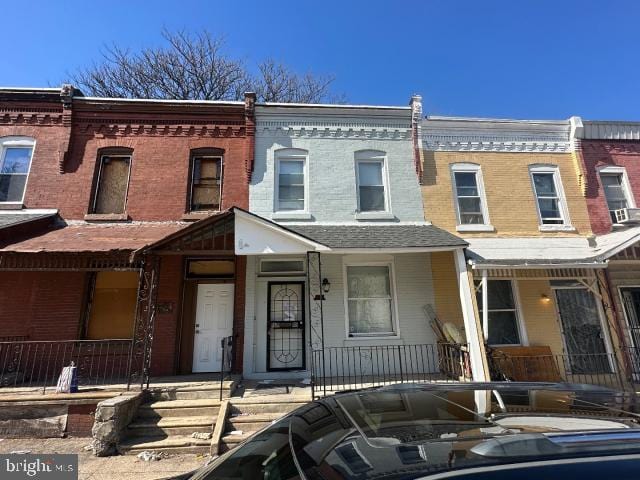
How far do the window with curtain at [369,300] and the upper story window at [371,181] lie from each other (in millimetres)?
1849

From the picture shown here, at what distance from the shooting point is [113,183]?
32.8 ft

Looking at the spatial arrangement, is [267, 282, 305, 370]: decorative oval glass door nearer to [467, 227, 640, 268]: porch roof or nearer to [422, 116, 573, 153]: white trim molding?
[467, 227, 640, 268]: porch roof

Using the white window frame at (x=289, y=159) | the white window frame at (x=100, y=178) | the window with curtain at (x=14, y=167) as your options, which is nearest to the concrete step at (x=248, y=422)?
the white window frame at (x=289, y=159)

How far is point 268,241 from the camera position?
7.67m

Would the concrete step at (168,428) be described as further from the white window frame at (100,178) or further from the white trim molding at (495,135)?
the white trim molding at (495,135)

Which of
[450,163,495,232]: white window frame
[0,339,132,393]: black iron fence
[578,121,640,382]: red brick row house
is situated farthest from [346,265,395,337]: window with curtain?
[578,121,640,382]: red brick row house

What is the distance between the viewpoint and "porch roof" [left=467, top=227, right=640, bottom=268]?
8391 mm

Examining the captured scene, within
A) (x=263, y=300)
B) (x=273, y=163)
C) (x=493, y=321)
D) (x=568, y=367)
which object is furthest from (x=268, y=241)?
(x=568, y=367)

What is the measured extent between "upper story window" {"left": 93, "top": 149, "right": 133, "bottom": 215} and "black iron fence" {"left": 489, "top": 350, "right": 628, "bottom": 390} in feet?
34.7

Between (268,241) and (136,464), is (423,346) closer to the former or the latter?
(268,241)

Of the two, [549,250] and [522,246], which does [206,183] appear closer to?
[522,246]

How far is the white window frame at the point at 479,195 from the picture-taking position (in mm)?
10102

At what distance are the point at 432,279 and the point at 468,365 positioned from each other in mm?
2495

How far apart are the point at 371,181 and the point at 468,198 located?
2.97 meters
